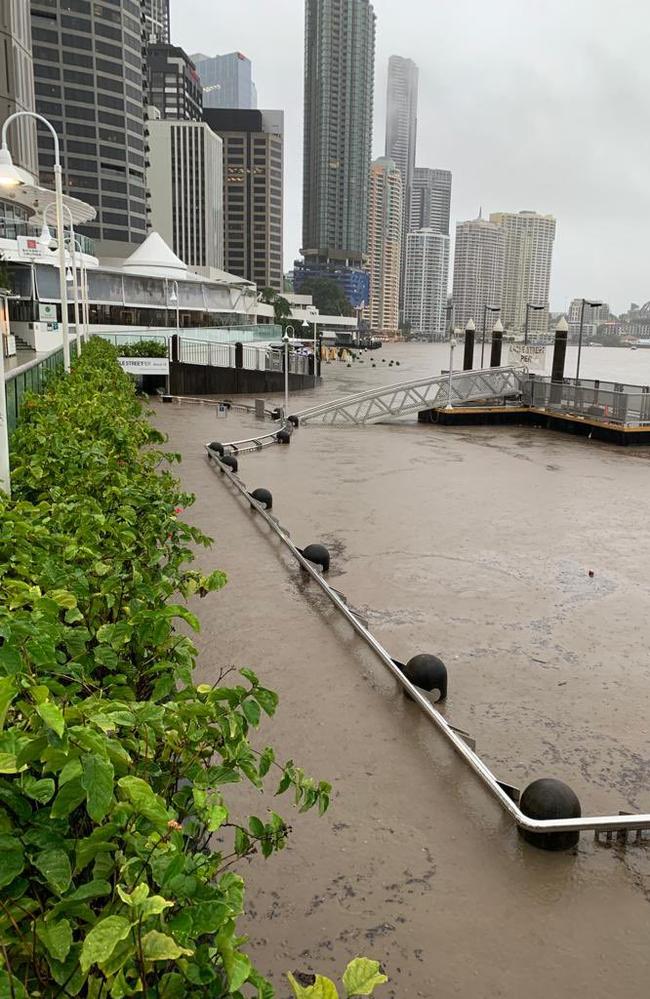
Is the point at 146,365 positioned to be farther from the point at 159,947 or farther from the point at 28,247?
the point at 159,947

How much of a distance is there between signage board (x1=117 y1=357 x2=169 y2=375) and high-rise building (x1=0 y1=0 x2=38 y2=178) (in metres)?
29.6

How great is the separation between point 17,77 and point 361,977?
70.1 metres

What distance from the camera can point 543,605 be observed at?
10.7 metres

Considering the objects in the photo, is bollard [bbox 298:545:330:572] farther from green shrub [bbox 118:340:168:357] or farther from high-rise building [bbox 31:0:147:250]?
high-rise building [bbox 31:0:147:250]

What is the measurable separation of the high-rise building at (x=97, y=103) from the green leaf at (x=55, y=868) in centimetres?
10804

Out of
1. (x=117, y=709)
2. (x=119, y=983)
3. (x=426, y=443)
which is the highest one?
(x=117, y=709)

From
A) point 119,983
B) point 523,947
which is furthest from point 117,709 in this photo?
point 523,947

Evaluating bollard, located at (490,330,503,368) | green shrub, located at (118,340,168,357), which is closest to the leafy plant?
green shrub, located at (118,340,168,357)

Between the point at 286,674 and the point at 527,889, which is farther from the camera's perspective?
the point at 286,674

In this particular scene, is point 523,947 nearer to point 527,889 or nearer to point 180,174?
point 527,889

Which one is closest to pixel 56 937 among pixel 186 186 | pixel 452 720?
pixel 452 720

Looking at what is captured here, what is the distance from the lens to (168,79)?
188000mm

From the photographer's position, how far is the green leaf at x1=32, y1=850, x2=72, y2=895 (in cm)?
201

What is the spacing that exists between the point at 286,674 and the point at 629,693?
11.4ft
